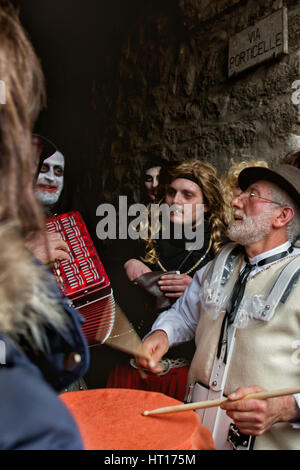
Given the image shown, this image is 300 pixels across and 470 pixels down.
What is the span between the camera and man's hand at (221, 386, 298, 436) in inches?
53.3

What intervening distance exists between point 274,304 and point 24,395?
1.29 m

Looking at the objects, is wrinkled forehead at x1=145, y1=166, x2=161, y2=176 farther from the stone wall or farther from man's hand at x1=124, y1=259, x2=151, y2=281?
man's hand at x1=124, y1=259, x2=151, y2=281

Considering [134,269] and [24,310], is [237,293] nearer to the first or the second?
[134,269]

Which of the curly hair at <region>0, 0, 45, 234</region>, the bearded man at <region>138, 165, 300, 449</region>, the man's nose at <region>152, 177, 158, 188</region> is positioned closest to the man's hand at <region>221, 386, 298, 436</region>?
the bearded man at <region>138, 165, 300, 449</region>

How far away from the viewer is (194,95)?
3.30 metres

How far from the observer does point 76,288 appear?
2252 millimetres

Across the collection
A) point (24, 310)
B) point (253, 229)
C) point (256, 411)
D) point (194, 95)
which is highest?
point (194, 95)

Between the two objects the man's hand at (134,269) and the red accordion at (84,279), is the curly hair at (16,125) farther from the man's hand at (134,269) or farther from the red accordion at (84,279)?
the man's hand at (134,269)

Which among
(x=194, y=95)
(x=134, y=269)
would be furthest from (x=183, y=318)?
(x=194, y=95)

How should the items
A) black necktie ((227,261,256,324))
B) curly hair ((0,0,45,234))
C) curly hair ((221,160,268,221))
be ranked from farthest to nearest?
curly hair ((221,160,268,221)), black necktie ((227,261,256,324)), curly hair ((0,0,45,234))

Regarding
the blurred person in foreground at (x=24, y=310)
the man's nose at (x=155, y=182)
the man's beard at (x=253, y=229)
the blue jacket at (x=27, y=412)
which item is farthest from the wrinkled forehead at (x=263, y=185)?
the blue jacket at (x=27, y=412)

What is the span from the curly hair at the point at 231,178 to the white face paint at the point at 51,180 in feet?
3.71

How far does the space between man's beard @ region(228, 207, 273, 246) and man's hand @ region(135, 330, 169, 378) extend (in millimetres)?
584

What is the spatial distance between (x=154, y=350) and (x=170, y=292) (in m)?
0.70
